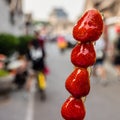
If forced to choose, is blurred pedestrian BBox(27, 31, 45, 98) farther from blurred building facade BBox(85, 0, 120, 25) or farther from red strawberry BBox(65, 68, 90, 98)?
red strawberry BBox(65, 68, 90, 98)

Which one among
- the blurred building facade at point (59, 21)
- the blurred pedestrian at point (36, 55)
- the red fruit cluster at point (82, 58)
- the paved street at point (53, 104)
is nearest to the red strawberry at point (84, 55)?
the red fruit cluster at point (82, 58)

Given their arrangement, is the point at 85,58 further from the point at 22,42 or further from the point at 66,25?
the point at 66,25

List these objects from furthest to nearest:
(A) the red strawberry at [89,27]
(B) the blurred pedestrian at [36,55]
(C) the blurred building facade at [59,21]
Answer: (C) the blurred building facade at [59,21], (B) the blurred pedestrian at [36,55], (A) the red strawberry at [89,27]

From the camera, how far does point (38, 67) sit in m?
12.4

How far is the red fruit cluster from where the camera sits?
1.34 m

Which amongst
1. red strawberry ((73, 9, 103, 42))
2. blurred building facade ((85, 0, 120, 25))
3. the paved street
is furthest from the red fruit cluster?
the paved street

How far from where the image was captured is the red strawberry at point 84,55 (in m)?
1.36

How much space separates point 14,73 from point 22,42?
12230 millimetres

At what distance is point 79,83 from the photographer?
1.36 meters

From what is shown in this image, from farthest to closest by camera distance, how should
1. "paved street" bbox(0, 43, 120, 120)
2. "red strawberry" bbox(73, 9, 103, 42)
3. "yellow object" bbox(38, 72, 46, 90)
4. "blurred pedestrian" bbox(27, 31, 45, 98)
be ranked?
"blurred pedestrian" bbox(27, 31, 45, 98) < "yellow object" bbox(38, 72, 46, 90) < "paved street" bbox(0, 43, 120, 120) < "red strawberry" bbox(73, 9, 103, 42)

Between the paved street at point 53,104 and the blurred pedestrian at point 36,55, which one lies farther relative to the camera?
the blurred pedestrian at point 36,55

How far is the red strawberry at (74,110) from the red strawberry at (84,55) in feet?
0.39

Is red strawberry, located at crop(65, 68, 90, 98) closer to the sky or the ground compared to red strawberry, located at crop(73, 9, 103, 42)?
closer to the ground

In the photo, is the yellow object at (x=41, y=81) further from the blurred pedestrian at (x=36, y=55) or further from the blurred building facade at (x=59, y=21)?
the blurred building facade at (x=59, y=21)
